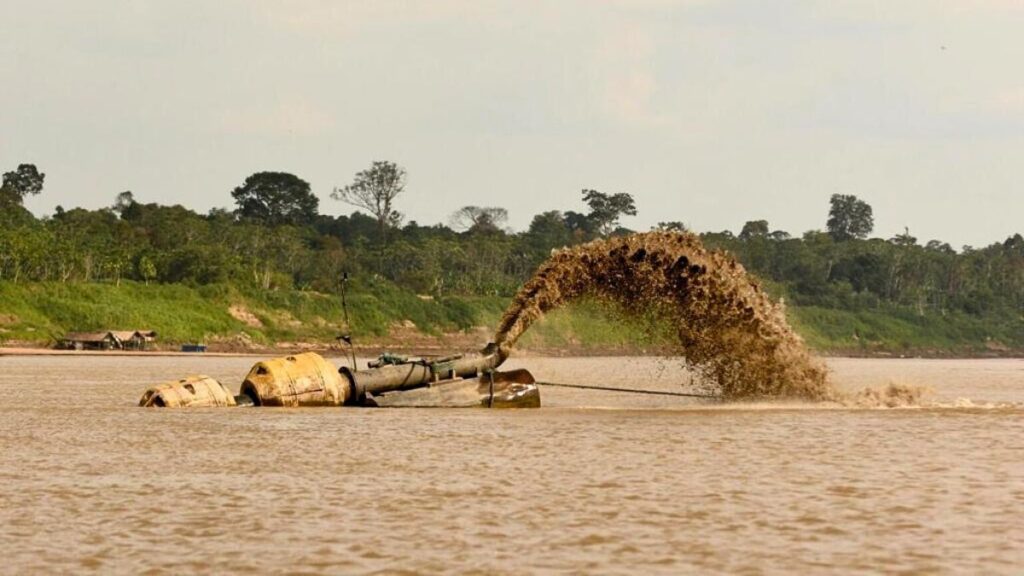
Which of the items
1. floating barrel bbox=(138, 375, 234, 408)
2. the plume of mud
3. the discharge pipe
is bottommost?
floating barrel bbox=(138, 375, 234, 408)

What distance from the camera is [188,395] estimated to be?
32562 millimetres

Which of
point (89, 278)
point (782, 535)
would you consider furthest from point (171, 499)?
point (89, 278)

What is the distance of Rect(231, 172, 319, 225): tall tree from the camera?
582 ft

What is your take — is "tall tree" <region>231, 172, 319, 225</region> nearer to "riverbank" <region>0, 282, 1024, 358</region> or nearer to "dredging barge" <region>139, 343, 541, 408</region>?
"riverbank" <region>0, 282, 1024, 358</region>

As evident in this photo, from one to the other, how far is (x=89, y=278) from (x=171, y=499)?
106 m

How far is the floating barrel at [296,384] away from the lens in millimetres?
32219

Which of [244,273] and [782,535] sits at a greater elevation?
[244,273]

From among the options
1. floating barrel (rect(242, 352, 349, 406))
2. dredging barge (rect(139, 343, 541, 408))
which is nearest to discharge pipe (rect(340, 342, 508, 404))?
dredging barge (rect(139, 343, 541, 408))

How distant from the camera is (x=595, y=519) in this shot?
1633 cm

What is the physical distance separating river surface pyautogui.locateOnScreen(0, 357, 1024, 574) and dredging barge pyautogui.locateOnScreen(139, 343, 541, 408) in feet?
2.53

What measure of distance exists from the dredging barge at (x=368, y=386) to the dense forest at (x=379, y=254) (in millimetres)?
80114

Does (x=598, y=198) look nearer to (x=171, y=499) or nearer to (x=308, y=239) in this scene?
(x=308, y=239)

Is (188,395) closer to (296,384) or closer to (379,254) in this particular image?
(296,384)

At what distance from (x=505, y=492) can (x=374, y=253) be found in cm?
14223
